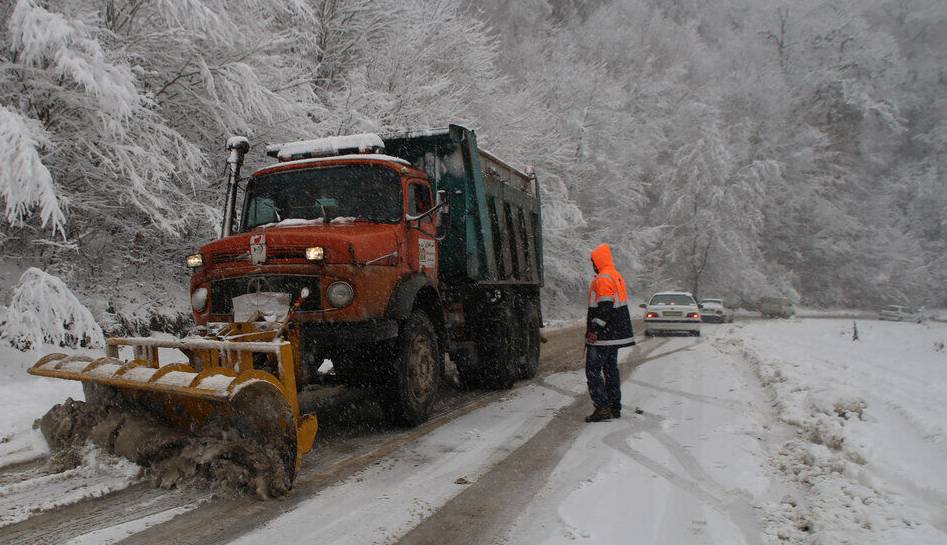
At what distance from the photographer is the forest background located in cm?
830

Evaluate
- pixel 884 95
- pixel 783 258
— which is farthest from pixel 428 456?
pixel 884 95

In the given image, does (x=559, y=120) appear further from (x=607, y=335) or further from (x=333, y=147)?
(x=607, y=335)

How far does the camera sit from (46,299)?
709 cm

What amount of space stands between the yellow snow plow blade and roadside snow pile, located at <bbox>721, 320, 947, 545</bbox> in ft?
9.79

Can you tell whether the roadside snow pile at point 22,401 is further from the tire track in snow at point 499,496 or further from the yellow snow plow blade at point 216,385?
the tire track in snow at point 499,496

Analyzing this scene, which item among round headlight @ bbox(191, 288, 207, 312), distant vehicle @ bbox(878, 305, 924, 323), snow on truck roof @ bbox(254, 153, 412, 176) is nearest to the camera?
round headlight @ bbox(191, 288, 207, 312)

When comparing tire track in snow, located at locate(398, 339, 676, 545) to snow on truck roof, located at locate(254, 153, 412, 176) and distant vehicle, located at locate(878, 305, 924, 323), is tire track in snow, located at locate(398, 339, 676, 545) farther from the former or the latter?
distant vehicle, located at locate(878, 305, 924, 323)

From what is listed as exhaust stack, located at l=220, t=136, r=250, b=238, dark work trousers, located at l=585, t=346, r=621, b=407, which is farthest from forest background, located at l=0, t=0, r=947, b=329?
dark work trousers, located at l=585, t=346, r=621, b=407

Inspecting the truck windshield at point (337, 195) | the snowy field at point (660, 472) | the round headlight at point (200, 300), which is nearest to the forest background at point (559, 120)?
the round headlight at point (200, 300)

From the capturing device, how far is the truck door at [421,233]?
20.9ft

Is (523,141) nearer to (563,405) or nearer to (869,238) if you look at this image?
(563,405)

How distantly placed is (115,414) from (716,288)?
3973 centimetres

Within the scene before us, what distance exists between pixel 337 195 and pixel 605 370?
3.30 metres

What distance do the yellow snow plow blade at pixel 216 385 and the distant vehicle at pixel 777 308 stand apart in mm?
34478
